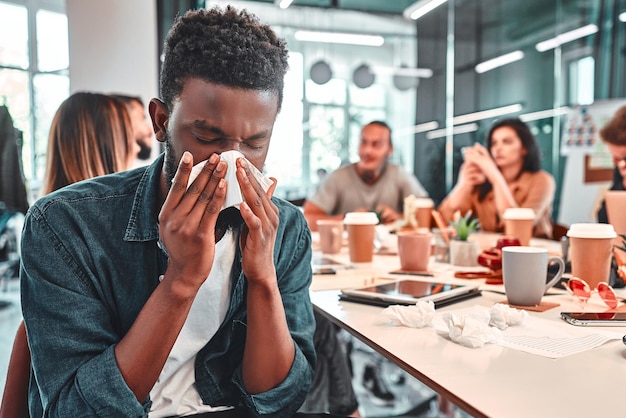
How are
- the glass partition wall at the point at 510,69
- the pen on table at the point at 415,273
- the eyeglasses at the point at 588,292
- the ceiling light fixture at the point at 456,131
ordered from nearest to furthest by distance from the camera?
1. the eyeglasses at the point at 588,292
2. the pen on table at the point at 415,273
3. the glass partition wall at the point at 510,69
4. the ceiling light fixture at the point at 456,131

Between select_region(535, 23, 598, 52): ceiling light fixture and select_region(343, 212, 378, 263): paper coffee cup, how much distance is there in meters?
3.94

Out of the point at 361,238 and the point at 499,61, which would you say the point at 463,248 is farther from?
the point at 499,61

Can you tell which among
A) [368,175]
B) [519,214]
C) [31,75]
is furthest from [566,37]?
[31,75]

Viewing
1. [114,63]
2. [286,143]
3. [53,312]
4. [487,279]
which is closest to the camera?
[53,312]

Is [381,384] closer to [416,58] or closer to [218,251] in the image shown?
[218,251]

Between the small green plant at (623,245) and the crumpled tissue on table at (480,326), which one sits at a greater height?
the small green plant at (623,245)

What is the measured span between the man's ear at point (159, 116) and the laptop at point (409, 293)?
0.57 metres

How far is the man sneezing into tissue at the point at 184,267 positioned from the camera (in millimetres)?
865

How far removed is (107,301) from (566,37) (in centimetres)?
500

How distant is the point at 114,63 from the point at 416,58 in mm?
3487

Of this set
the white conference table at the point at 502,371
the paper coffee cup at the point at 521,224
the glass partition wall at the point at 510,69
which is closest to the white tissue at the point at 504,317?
the white conference table at the point at 502,371

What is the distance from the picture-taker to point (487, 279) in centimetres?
152

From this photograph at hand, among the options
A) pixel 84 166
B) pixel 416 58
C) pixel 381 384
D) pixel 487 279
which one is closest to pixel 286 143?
pixel 416 58

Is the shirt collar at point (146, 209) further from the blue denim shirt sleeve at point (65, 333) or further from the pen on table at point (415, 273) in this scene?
the pen on table at point (415, 273)
